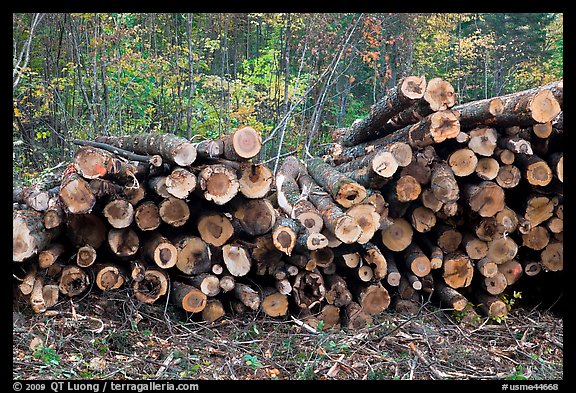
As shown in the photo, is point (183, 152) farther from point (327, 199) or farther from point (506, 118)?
point (506, 118)

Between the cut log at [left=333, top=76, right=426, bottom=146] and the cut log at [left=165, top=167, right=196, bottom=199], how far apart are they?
221cm

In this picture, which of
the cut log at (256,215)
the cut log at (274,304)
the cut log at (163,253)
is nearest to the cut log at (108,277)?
the cut log at (163,253)

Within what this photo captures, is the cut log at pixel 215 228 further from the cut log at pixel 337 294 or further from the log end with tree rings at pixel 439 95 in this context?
the log end with tree rings at pixel 439 95

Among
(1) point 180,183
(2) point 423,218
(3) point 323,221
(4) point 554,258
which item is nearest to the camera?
(1) point 180,183

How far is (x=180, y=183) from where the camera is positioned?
472cm

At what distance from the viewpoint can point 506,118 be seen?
17.0 feet

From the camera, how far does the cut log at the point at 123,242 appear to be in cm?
483

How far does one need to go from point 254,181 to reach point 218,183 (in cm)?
34

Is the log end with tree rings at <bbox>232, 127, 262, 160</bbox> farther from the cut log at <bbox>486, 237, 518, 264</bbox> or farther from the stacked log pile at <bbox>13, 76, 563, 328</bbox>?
the cut log at <bbox>486, 237, 518, 264</bbox>

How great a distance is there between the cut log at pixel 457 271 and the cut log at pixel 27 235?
3.81 meters

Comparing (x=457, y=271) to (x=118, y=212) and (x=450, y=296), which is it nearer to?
(x=450, y=296)

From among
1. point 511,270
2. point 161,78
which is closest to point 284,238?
point 511,270

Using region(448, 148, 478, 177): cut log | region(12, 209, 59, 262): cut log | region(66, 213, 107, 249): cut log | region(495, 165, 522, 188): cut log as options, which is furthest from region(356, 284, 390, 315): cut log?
region(12, 209, 59, 262): cut log
